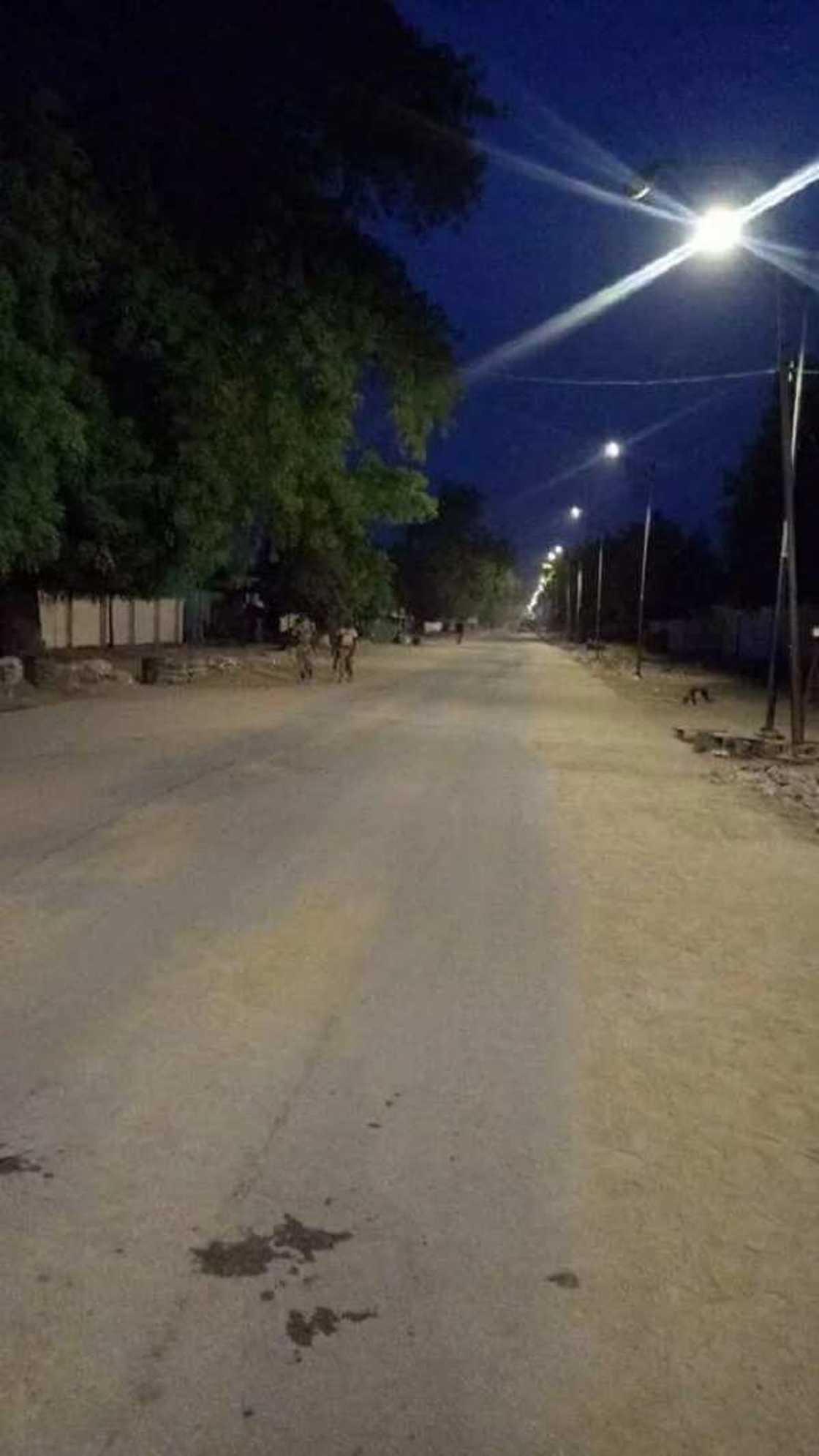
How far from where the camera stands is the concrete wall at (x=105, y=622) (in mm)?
44219

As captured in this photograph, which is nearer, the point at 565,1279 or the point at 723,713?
the point at 565,1279

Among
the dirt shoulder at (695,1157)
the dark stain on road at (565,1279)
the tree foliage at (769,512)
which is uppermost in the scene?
the tree foliage at (769,512)

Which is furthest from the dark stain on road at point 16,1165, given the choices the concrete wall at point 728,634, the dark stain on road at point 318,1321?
the concrete wall at point 728,634

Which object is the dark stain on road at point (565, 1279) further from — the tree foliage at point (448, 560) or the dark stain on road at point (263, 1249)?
the tree foliage at point (448, 560)

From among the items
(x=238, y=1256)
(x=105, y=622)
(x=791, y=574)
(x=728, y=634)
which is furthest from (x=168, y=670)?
(x=728, y=634)

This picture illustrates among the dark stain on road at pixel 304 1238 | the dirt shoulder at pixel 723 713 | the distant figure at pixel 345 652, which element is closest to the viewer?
the dark stain on road at pixel 304 1238

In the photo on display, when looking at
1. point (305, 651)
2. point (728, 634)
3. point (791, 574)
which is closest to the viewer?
point (791, 574)

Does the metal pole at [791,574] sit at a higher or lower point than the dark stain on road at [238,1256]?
higher

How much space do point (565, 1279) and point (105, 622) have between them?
46.1 meters

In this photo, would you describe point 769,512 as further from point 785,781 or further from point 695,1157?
point 695,1157

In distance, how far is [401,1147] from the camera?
5.15 m

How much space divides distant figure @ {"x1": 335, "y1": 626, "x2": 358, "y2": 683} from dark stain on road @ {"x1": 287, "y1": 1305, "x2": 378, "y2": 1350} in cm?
3442

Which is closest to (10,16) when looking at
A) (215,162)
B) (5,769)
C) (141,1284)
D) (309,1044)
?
(215,162)

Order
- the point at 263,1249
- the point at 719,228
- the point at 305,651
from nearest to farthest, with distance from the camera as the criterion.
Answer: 1. the point at 263,1249
2. the point at 719,228
3. the point at 305,651
